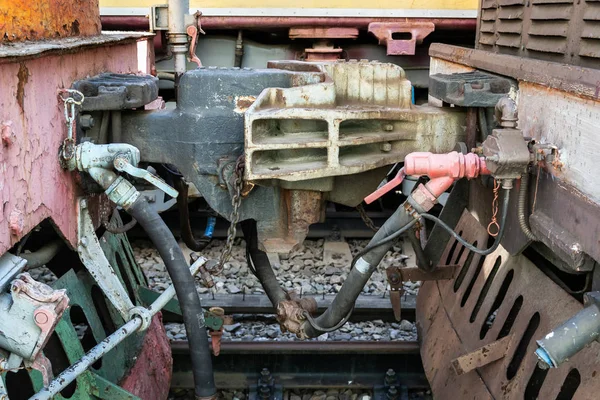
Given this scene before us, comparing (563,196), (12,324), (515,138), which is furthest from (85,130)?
(563,196)

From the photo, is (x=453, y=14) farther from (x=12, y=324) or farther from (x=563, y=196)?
(x=12, y=324)

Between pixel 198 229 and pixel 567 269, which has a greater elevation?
pixel 567 269

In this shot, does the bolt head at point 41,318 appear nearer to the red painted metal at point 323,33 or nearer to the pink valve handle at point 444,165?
the pink valve handle at point 444,165

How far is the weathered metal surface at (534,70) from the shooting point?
2283 mm

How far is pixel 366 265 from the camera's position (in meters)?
2.98

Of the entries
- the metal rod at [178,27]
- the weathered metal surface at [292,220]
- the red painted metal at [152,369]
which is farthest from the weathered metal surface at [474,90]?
the metal rod at [178,27]

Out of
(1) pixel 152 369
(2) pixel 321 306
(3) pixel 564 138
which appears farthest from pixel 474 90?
(2) pixel 321 306

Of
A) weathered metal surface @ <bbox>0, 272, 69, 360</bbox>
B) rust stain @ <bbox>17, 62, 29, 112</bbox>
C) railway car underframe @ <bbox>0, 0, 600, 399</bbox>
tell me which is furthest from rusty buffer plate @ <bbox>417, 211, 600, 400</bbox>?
rust stain @ <bbox>17, 62, 29, 112</bbox>

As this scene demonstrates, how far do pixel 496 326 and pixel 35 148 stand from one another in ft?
7.39

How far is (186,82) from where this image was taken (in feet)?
10.0

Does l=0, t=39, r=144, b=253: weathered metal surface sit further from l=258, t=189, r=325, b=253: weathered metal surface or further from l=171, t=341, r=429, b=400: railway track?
l=171, t=341, r=429, b=400: railway track

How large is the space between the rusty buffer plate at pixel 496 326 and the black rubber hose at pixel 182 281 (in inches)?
47.4

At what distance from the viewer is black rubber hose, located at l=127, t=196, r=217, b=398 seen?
2.95 metres

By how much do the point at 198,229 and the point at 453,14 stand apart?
10.6ft
